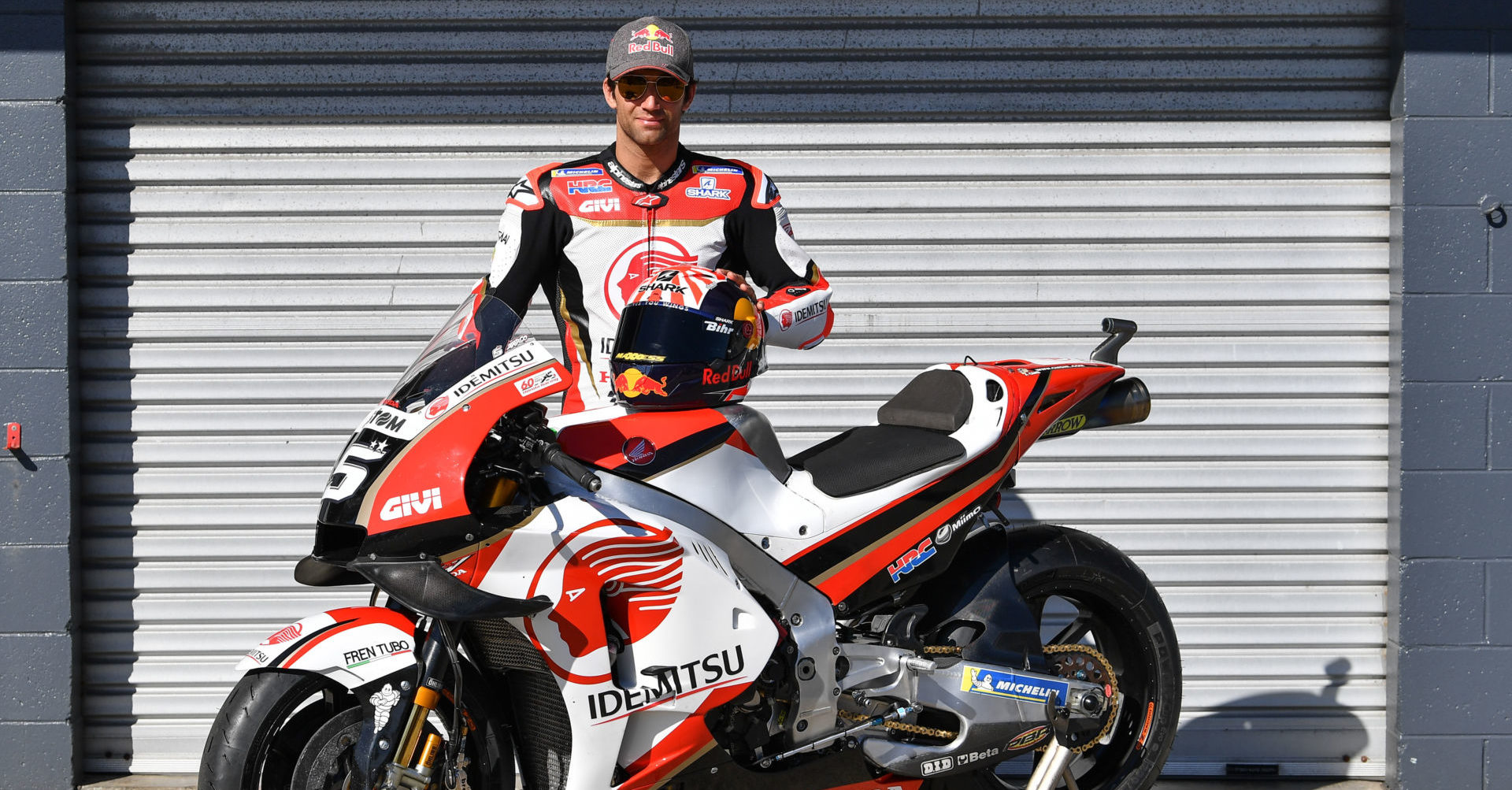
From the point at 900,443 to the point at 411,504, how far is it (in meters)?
1.28

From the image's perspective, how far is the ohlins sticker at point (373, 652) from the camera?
2689 mm

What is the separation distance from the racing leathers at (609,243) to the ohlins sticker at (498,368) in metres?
0.60

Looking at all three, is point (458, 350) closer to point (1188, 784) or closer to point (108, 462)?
point (108, 462)

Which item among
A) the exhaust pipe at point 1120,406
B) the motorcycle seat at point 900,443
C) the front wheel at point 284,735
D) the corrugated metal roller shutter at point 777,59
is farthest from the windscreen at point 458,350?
the corrugated metal roller shutter at point 777,59

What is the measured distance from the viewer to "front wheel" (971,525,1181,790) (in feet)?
11.4

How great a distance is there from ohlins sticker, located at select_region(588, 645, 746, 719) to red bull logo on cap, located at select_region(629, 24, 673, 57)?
1434 millimetres

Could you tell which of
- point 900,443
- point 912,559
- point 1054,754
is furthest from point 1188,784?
point 900,443

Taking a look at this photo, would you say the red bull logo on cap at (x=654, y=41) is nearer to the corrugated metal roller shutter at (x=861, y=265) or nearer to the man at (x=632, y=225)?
the man at (x=632, y=225)

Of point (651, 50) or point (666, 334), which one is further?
point (651, 50)

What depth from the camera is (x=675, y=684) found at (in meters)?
2.83

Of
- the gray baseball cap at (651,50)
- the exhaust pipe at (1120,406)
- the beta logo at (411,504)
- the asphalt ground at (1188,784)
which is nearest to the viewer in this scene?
the beta logo at (411,504)

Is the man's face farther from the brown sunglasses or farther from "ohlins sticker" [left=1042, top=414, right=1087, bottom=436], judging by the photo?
"ohlins sticker" [left=1042, top=414, right=1087, bottom=436]

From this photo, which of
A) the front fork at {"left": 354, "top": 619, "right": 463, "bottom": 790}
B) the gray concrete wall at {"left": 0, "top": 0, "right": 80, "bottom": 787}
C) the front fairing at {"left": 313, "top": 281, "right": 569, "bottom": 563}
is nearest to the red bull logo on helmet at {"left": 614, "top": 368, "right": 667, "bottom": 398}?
the front fairing at {"left": 313, "top": 281, "right": 569, "bottom": 563}

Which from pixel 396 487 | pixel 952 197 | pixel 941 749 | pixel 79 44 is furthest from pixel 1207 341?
pixel 79 44
